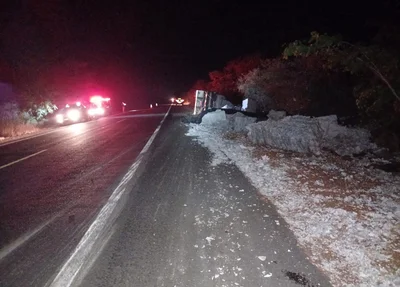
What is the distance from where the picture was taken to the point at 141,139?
14055mm

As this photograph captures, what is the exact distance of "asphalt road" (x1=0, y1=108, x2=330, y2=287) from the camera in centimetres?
396

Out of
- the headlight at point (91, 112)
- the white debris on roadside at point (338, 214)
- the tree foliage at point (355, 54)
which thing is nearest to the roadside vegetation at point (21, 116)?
the headlight at point (91, 112)

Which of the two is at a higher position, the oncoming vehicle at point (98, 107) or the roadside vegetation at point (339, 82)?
the roadside vegetation at point (339, 82)

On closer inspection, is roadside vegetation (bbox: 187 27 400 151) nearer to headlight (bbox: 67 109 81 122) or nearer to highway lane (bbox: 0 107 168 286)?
highway lane (bbox: 0 107 168 286)

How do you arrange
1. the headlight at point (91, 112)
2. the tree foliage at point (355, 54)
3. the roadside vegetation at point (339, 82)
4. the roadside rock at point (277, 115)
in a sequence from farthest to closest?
the headlight at point (91, 112), the roadside rock at point (277, 115), the roadside vegetation at point (339, 82), the tree foliage at point (355, 54)

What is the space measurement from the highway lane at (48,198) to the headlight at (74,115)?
11423 millimetres

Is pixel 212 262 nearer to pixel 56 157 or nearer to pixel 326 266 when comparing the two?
pixel 326 266

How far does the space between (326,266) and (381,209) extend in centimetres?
249

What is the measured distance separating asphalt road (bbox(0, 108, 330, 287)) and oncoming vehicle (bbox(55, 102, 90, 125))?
51.1ft

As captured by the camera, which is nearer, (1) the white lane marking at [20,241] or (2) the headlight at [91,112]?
(1) the white lane marking at [20,241]

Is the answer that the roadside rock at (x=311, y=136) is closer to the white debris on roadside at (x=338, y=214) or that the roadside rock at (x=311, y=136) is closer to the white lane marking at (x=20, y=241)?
the white debris on roadside at (x=338, y=214)

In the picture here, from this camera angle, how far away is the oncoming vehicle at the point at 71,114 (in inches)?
927

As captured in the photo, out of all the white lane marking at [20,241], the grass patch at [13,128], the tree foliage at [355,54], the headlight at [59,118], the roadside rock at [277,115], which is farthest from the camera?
the headlight at [59,118]

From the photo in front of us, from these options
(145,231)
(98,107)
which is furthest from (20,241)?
(98,107)
